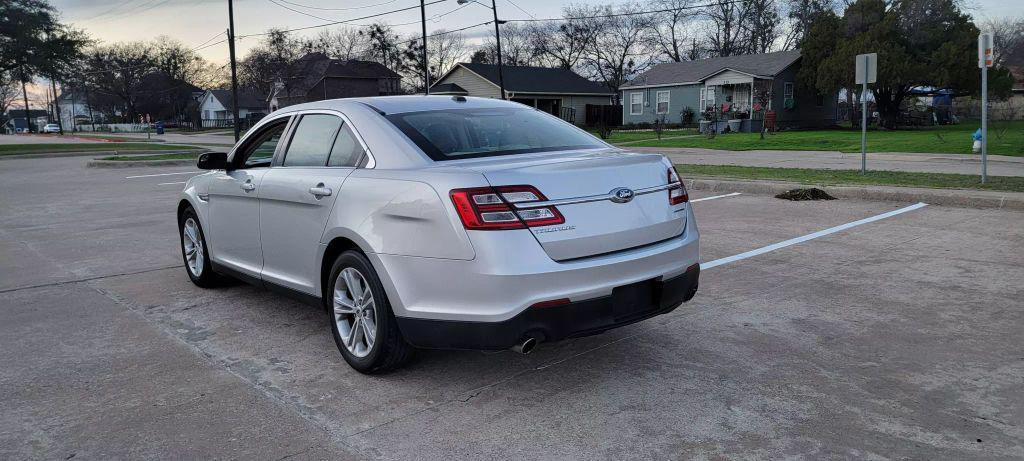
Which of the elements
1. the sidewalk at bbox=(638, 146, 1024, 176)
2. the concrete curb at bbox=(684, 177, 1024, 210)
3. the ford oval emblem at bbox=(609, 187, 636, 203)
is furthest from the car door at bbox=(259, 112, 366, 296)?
the sidewalk at bbox=(638, 146, 1024, 176)

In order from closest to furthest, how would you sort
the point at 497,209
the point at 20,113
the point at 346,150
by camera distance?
the point at 497,209
the point at 346,150
the point at 20,113

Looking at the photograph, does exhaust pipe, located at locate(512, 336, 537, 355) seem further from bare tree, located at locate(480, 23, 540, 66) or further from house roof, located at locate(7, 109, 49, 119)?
house roof, located at locate(7, 109, 49, 119)

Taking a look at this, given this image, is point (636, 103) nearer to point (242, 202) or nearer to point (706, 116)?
point (706, 116)

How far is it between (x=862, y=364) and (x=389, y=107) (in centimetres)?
319

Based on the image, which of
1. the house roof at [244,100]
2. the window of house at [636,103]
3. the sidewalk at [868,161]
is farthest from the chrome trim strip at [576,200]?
the house roof at [244,100]

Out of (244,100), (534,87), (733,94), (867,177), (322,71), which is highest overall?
(322,71)

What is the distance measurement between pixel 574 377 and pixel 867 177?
11.1m

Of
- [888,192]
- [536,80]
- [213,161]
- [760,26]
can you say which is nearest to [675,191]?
[213,161]

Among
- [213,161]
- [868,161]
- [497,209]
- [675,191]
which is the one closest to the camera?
[497,209]

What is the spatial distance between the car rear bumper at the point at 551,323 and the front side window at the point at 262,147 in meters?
2.17

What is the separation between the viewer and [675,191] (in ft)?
13.9

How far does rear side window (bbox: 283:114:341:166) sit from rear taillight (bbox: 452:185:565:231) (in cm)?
147

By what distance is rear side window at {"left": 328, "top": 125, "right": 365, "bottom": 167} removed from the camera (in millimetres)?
4352

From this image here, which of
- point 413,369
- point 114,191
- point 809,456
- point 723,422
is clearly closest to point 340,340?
point 413,369
